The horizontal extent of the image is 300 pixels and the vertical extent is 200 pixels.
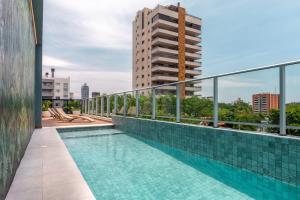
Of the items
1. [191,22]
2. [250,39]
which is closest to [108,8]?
[250,39]

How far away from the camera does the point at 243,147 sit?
4.81m

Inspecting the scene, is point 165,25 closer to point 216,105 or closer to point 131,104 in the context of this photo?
point 131,104

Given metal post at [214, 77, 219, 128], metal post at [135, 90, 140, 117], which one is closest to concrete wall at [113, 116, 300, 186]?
metal post at [214, 77, 219, 128]

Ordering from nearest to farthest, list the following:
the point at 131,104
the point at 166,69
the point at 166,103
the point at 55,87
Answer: the point at 166,103 → the point at 131,104 → the point at 166,69 → the point at 55,87

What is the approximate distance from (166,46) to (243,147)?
58694mm

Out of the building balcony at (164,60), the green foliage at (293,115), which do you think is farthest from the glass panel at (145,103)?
the building balcony at (164,60)

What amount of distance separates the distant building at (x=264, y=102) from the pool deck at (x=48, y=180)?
142 inches

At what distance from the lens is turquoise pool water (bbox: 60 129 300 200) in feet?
12.0

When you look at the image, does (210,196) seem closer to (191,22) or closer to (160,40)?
(160,40)

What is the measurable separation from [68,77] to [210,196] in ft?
335

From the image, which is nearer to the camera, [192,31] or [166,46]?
[166,46]

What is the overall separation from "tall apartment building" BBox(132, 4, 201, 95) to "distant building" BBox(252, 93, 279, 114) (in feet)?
177

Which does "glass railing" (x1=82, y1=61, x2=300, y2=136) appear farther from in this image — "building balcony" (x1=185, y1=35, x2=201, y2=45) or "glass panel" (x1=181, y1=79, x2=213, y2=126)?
"building balcony" (x1=185, y1=35, x2=201, y2=45)

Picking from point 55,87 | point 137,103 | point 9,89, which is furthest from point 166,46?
point 9,89
